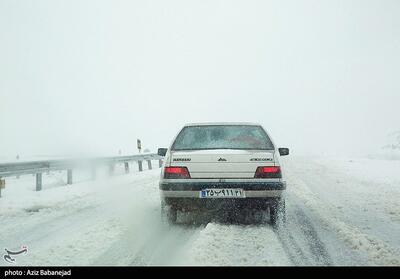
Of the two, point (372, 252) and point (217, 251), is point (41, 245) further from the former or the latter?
point (372, 252)

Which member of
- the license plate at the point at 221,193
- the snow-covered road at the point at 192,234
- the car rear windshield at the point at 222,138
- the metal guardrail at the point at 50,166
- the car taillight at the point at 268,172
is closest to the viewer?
the snow-covered road at the point at 192,234

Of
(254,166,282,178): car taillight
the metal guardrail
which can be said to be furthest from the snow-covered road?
the metal guardrail

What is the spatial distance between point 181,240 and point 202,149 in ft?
5.08

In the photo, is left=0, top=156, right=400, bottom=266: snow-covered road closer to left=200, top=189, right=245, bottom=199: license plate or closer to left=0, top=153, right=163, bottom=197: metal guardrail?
left=200, top=189, right=245, bottom=199: license plate

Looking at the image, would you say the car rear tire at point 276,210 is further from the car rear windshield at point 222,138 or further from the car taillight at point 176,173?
the car taillight at point 176,173

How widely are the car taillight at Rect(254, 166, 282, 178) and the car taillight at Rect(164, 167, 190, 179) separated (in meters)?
0.98

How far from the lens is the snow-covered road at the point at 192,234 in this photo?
4168 millimetres

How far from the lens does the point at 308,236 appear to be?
5.25 metres

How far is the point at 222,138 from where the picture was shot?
Result: 655 cm

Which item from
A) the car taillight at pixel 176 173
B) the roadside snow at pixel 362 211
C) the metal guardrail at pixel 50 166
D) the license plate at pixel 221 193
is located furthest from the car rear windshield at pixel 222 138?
the metal guardrail at pixel 50 166

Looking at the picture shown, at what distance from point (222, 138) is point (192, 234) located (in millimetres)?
1821

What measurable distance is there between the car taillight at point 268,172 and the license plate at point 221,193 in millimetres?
343

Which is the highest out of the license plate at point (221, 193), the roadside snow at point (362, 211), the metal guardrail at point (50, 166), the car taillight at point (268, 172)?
the metal guardrail at point (50, 166)

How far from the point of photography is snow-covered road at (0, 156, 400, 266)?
417 centimetres
